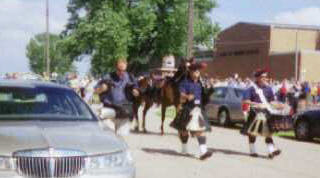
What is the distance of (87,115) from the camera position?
25.3 ft

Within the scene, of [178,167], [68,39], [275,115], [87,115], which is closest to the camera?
[87,115]

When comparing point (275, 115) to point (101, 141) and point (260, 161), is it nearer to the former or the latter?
point (260, 161)

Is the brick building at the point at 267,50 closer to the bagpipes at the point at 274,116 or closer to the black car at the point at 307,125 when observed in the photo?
the black car at the point at 307,125

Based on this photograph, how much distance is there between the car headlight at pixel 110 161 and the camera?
20.3 ft

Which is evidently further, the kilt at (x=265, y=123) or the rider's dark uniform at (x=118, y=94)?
the kilt at (x=265, y=123)

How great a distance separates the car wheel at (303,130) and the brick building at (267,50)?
163ft

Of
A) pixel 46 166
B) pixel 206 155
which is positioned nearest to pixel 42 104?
pixel 46 166

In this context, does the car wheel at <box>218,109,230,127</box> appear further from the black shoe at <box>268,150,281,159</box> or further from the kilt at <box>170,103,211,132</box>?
the kilt at <box>170,103,211,132</box>

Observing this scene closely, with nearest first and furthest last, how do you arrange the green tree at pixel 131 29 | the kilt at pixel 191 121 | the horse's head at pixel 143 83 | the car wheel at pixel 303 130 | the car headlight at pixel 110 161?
the car headlight at pixel 110 161 → the kilt at pixel 191 121 → the car wheel at pixel 303 130 → the horse's head at pixel 143 83 → the green tree at pixel 131 29

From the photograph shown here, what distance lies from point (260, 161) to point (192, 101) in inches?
70.4

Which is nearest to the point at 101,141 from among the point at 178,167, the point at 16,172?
the point at 16,172

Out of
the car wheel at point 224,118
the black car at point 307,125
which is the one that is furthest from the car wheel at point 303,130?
the car wheel at point 224,118

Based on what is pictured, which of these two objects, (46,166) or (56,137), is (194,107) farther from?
(46,166)

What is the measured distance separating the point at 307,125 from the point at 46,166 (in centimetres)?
1251
